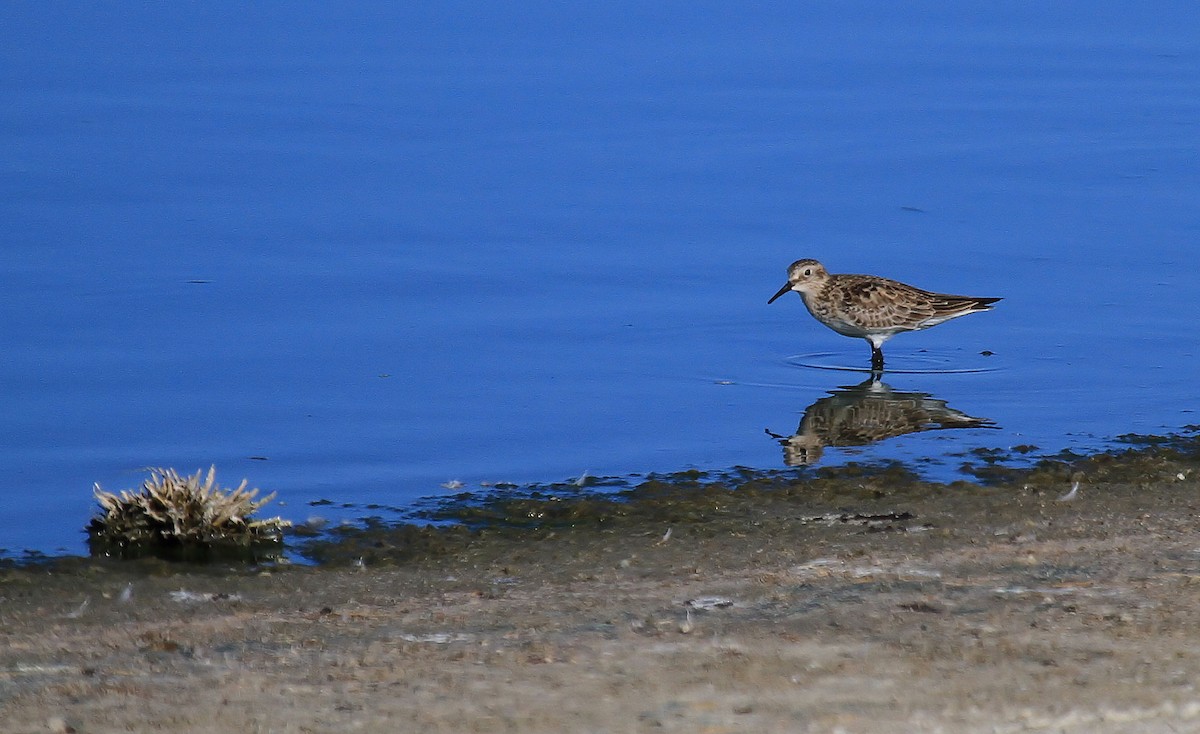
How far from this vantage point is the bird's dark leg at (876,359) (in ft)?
43.0

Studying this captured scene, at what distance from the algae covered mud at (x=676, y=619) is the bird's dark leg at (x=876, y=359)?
3.21 metres

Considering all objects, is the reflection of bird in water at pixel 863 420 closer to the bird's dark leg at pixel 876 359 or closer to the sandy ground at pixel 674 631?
the bird's dark leg at pixel 876 359

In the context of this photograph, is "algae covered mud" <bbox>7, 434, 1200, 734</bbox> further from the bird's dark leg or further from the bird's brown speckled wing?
the bird's brown speckled wing

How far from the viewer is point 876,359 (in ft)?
43.6

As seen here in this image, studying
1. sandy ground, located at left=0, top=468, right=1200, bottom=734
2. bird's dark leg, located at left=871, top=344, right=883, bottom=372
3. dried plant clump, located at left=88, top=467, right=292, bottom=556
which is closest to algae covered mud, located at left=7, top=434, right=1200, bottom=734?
sandy ground, located at left=0, top=468, right=1200, bottom=734

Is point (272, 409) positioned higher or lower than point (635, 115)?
lower

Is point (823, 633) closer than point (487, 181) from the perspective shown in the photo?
Yes

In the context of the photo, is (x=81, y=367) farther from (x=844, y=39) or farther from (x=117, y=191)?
(x=844, y=39)

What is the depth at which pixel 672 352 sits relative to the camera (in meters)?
13.2

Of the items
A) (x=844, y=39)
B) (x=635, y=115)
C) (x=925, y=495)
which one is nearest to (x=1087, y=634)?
(x=925, y=495)

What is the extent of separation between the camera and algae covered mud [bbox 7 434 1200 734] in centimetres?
572

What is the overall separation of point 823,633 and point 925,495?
10.2ft

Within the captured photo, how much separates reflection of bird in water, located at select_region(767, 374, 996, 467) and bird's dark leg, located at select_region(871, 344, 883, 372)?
798 millimetres

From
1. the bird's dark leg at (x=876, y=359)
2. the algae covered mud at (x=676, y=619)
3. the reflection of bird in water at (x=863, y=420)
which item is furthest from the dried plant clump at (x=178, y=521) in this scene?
the bird's dark leg at (x=876, y=359)
